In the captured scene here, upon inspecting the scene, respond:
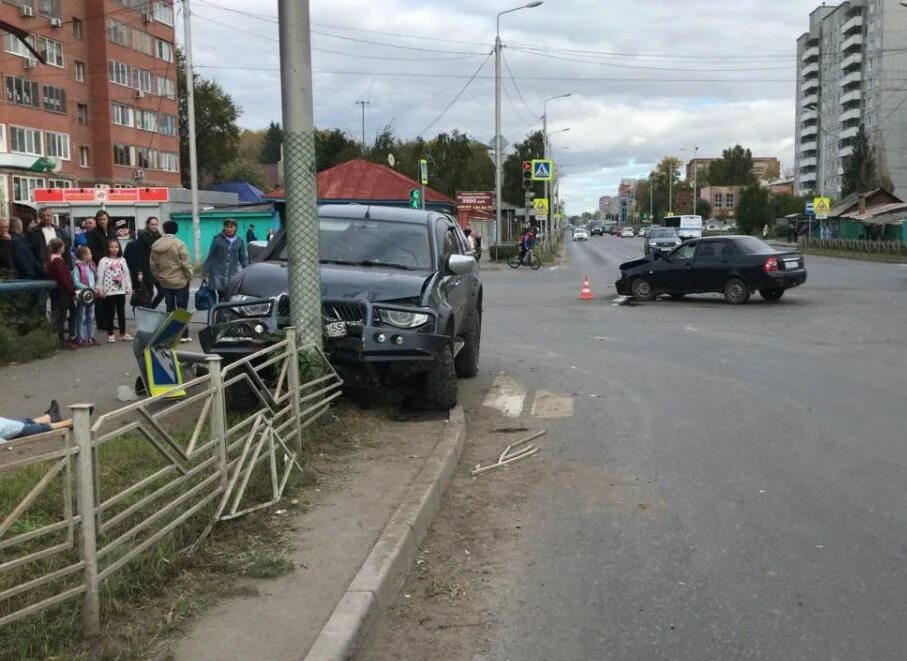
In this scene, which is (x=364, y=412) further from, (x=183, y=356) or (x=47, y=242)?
(x=47, y=242)

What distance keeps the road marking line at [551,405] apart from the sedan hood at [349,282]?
1759 mm

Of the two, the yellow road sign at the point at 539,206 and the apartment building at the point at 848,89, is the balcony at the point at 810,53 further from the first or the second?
the yellow road sign at the point at 539,206

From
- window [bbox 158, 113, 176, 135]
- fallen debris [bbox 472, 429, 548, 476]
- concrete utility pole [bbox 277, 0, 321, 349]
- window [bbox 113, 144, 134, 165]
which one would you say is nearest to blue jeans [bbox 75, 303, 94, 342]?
concrete utility pole [bbox 277, 0, 321, 349]

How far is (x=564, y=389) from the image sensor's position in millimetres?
10141

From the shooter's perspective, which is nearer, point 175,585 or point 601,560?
point 175,585

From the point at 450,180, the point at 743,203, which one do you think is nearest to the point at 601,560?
the point at 450,180

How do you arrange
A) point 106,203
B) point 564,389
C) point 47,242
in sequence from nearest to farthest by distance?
point 564,389
point 47,242
point 106,203

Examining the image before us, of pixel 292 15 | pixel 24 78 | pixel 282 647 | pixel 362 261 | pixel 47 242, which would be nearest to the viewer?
pixel 282 647

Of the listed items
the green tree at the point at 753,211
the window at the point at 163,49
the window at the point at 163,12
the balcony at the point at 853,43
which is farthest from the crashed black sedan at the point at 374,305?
the balcony at the point at 853,43

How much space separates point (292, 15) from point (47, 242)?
7223 mm

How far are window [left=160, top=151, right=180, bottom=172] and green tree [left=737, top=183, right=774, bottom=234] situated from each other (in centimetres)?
5133

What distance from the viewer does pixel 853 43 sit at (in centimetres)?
12450

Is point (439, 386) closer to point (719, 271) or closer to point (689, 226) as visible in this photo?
point (719, 271)

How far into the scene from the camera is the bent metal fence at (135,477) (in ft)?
11.2
